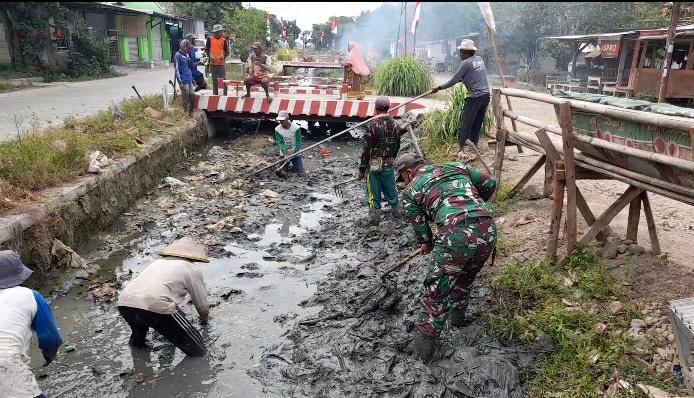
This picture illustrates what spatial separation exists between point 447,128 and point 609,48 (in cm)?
1104

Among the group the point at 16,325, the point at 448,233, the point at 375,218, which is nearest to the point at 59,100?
the point at 375,218

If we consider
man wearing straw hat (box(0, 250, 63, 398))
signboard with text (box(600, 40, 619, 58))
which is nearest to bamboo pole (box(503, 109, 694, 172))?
man wearing straw hat (box(0, 250, 63, 398))

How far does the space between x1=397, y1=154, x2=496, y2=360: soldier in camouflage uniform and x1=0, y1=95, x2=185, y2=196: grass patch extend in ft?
14.9

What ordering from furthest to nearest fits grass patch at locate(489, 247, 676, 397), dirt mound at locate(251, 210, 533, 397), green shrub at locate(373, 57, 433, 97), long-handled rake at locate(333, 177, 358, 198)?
green shrub at locate(373, 57, 433, 97) → long-handled rake at locate(333, 177, 358, 198) → dirt mound at locate(251, 210, 533, 397) → grass patch at locate(489, 247, 676, 397)

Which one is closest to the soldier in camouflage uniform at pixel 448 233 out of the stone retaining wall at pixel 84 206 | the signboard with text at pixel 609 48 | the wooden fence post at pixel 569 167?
the wooden fence post at pixel 569 167

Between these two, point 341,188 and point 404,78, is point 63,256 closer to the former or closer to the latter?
point 341,188

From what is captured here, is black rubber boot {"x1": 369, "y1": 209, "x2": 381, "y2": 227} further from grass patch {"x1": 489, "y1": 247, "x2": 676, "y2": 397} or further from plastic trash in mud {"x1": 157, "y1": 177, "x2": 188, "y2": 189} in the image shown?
plastic trash in mud {"x1": 157, "y1": 177, "x2": 188, "y2": 189}

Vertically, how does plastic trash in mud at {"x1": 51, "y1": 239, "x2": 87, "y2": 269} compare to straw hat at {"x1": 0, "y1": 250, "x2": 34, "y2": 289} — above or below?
below

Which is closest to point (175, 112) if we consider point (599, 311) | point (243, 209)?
point (243, 209)

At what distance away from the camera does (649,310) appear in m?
3.67

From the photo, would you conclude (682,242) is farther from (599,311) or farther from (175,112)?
(175,112)

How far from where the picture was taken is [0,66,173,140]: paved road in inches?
378

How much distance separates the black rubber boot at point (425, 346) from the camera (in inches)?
151

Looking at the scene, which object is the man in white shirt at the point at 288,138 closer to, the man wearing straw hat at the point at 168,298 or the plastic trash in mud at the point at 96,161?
the plastic trash in mud at the point at 96,161
